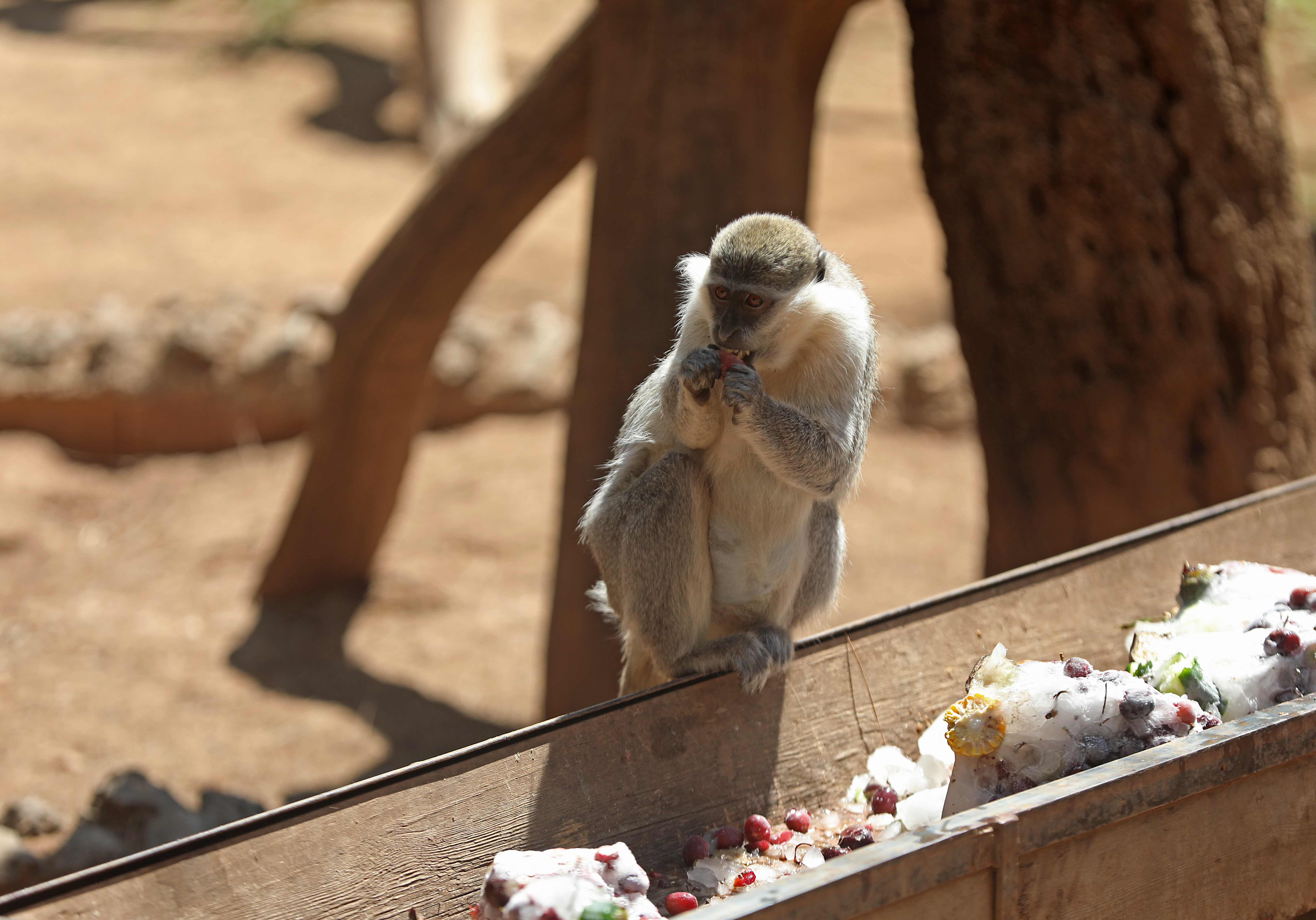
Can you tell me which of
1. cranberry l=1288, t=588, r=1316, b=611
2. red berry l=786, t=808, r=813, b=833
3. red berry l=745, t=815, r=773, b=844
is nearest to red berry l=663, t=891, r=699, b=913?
red berry l=745, t=815, r=773, b=844

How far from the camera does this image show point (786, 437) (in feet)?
9.30

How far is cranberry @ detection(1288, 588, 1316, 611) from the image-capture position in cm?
294

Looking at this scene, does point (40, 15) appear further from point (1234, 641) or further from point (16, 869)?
point (1234, 641)

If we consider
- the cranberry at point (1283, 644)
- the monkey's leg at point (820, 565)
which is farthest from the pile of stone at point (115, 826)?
the cranberry at point (1283, 644)

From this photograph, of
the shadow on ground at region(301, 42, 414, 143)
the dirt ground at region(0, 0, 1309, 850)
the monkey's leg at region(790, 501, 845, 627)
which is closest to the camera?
the monkey's leg at region(790, 501, 845, 627)

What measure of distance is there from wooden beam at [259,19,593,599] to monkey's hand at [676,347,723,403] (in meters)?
2.92

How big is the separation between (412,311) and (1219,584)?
4.44 m

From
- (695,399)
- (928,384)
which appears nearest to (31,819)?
(695,399)

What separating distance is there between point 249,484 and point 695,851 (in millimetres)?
6414

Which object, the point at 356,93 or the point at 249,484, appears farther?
the point at 356,93

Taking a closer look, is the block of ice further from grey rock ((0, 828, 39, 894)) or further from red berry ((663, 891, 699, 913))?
grey rock ((0, 828, 39, 894))

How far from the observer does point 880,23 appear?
1830 cm

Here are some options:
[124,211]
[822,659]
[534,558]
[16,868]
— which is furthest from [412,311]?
[124,211]

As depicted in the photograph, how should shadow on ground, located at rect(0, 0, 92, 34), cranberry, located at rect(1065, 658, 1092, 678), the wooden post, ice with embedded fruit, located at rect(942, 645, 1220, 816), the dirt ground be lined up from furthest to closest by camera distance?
shadow on ground, located at rect(0, 0, 92, 34) < the dirt ground < the wooden post < cranberry, located at rect(1065, 658, 1092, 678) < ice with embedded fruit, located at rect(942, 645, 1220, 816)
